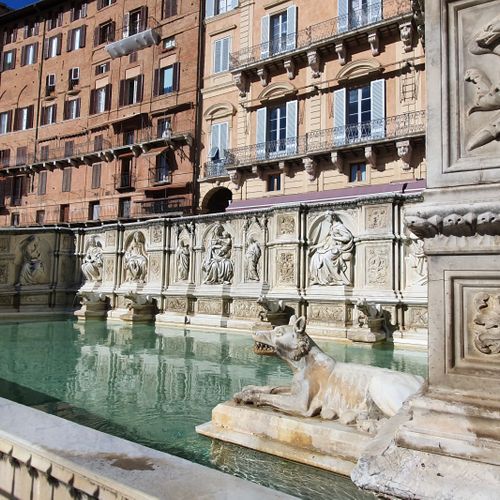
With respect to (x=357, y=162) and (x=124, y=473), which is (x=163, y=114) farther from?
(x=124, y=473)

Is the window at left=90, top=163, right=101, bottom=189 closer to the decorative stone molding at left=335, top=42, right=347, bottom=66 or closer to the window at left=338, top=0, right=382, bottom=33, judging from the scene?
the decorative stone molding at left=335, top=42, right=347, bottom=66

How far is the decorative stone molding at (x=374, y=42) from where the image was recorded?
2161cm

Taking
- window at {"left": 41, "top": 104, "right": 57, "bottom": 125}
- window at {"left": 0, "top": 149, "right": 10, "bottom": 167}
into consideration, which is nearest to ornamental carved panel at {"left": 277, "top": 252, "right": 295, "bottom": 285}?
window at {"left": 41, "top": 104, "right": 57, "bottom": 125}

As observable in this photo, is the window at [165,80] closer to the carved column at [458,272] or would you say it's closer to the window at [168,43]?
the window at [168,43]

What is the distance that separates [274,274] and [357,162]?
13.6 meters

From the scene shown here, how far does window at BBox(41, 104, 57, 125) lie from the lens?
37.4m

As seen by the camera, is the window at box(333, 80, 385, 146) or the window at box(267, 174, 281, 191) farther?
the window at box(267, 174, 281, 191)

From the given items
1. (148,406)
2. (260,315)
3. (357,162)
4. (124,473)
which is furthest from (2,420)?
(357,162)

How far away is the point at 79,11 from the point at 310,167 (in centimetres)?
2549

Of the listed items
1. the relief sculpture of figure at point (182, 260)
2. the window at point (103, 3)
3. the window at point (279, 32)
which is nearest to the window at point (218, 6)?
the window at point (279, 32)

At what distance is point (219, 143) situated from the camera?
27.9 metres

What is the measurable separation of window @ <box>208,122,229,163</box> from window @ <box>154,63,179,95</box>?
4.76m

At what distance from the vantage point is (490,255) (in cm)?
216

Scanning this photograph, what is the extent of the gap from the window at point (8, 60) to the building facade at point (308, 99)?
67.0 feet
